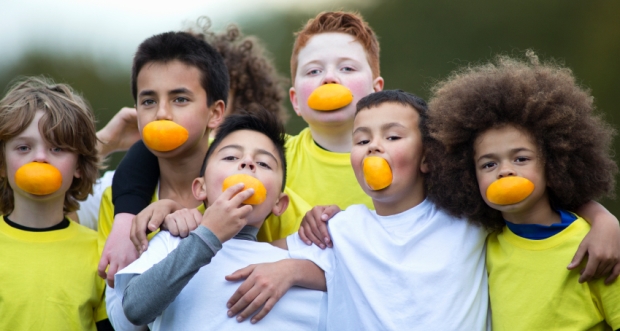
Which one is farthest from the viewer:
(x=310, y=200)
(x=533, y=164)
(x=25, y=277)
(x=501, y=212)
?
(x=310, y=200)

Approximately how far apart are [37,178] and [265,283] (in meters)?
1.17

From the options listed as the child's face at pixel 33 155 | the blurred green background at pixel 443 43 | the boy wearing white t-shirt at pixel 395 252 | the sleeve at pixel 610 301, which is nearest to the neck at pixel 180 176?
the child's face at pixel 33 155

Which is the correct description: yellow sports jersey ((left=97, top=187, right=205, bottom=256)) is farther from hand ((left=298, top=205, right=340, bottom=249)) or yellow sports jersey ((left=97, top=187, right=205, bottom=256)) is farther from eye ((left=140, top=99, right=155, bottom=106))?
hand ((left=298, top=205, right=340, bottom=249))

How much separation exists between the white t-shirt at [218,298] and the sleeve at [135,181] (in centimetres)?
43

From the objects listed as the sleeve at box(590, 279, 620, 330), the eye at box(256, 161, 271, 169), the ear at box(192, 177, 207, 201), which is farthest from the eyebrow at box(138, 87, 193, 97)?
the sleeve at box(590, 279, 620, 330)

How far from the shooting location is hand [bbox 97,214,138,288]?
9.36 ft

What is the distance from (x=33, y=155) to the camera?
3.15 meters

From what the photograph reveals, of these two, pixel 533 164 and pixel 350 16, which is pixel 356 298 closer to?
pixel 533 164

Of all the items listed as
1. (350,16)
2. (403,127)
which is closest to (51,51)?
(350,16)

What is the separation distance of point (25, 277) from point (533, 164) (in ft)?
7.15

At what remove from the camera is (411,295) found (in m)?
2.66

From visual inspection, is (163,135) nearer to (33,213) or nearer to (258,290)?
(33,213)

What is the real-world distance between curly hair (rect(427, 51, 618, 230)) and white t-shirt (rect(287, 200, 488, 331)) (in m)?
0.12

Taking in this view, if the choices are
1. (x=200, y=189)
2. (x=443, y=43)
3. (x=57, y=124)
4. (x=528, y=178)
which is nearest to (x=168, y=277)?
(x=200, y=189)
